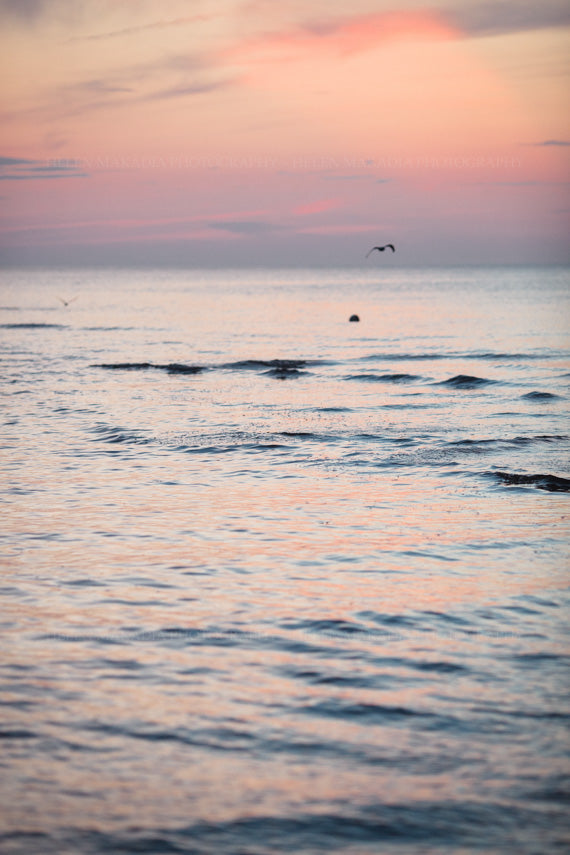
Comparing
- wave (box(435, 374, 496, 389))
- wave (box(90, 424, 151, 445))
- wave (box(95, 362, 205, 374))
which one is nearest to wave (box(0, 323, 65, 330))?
wave (box(95, 362, 205, 374))

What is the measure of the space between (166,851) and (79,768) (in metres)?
1.12

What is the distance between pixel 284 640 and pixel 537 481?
9516mm

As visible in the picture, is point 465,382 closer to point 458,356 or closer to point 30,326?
point 458,356

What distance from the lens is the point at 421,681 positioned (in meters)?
7.58

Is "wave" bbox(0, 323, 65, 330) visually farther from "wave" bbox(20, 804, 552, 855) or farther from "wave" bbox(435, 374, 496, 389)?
"wave" bbox(20, 804, 552, 855)

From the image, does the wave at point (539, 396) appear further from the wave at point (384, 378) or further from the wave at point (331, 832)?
the wave at point (331, 832)

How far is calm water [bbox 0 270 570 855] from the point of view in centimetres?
563

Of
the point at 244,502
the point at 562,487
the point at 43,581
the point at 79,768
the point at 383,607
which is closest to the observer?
the point at 79,768

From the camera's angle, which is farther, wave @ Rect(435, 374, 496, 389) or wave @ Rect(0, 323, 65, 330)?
wave @ Rect(0, 323, 65, 330)

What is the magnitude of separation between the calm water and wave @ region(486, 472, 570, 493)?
3.7 inches

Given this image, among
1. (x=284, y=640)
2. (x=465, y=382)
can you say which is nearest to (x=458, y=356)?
(x=465, y=382)

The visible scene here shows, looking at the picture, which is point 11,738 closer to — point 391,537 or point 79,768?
point 79,768

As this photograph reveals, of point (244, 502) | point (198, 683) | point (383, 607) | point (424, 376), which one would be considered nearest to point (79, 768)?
point (198, 683)

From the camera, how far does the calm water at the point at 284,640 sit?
563 centimetres
